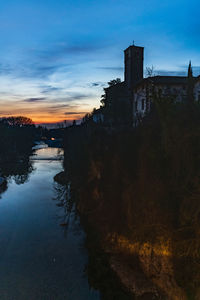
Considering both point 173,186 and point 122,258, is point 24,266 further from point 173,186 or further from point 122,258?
point 173,186

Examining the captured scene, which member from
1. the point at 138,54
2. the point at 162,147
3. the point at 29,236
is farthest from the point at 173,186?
the point at 138,54

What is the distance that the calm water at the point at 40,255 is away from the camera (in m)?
17.5

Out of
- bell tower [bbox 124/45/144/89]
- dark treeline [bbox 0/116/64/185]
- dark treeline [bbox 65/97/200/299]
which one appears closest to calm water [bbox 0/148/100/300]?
dark treeline [bbox 65/97/200/299]

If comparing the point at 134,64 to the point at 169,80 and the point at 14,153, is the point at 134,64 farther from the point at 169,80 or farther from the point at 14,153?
the point at 14,153

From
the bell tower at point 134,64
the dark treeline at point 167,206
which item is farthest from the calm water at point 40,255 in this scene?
the bell tower at point 134,64

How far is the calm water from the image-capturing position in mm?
17469

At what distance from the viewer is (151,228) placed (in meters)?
18.0

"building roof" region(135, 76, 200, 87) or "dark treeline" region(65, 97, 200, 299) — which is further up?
"building roof" region(135, 76, 200, 87)

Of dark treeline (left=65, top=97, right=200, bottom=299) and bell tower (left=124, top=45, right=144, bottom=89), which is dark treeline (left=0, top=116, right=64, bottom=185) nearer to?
bell tower (left=124, top=45, right=144, bottom=89)

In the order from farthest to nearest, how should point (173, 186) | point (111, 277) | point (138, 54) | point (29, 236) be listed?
point (138, 54)
point (29, 236)
point (111, 277)
point (173, 186)

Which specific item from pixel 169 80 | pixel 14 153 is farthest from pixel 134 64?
pixel 14 153

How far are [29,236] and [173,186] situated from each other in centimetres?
1568

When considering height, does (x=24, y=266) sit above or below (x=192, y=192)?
below

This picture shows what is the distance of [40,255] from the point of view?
21.7 meters
